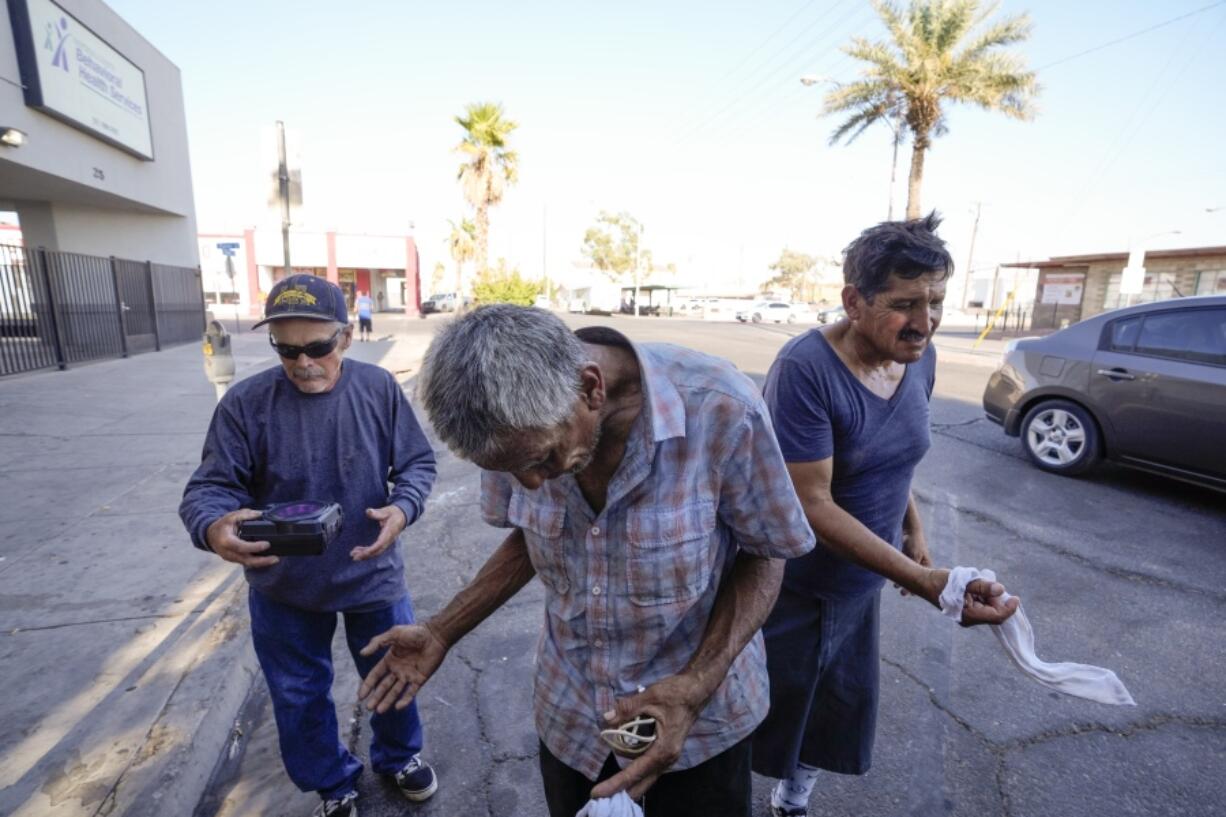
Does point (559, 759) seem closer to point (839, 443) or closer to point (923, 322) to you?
point (839, 443)

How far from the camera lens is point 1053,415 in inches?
239

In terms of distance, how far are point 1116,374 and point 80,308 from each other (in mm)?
15617

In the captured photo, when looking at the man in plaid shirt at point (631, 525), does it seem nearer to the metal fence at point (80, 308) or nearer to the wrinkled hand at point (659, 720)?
the wrinkled hand at point (659, 720)

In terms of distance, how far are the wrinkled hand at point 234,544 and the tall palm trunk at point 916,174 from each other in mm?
19836

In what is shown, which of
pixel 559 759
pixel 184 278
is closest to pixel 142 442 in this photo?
pixel 559 759

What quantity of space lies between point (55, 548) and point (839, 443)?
15.5 ft

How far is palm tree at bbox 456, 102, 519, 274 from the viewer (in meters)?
28.6

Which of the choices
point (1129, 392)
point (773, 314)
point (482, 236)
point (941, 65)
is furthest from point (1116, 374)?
point (773, 314)

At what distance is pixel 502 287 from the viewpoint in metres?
27.3

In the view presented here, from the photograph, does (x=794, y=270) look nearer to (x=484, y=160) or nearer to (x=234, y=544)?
(x=484, y=160)

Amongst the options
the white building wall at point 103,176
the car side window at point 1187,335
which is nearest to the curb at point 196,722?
the car side window at point 1187,335

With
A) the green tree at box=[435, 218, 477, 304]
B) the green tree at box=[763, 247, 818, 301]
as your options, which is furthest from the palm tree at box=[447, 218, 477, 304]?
the green tree at box=[763, 247, 818, 301]

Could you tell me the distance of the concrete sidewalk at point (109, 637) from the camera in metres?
2.27

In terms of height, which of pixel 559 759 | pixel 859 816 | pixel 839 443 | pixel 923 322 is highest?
pixel 923 322
